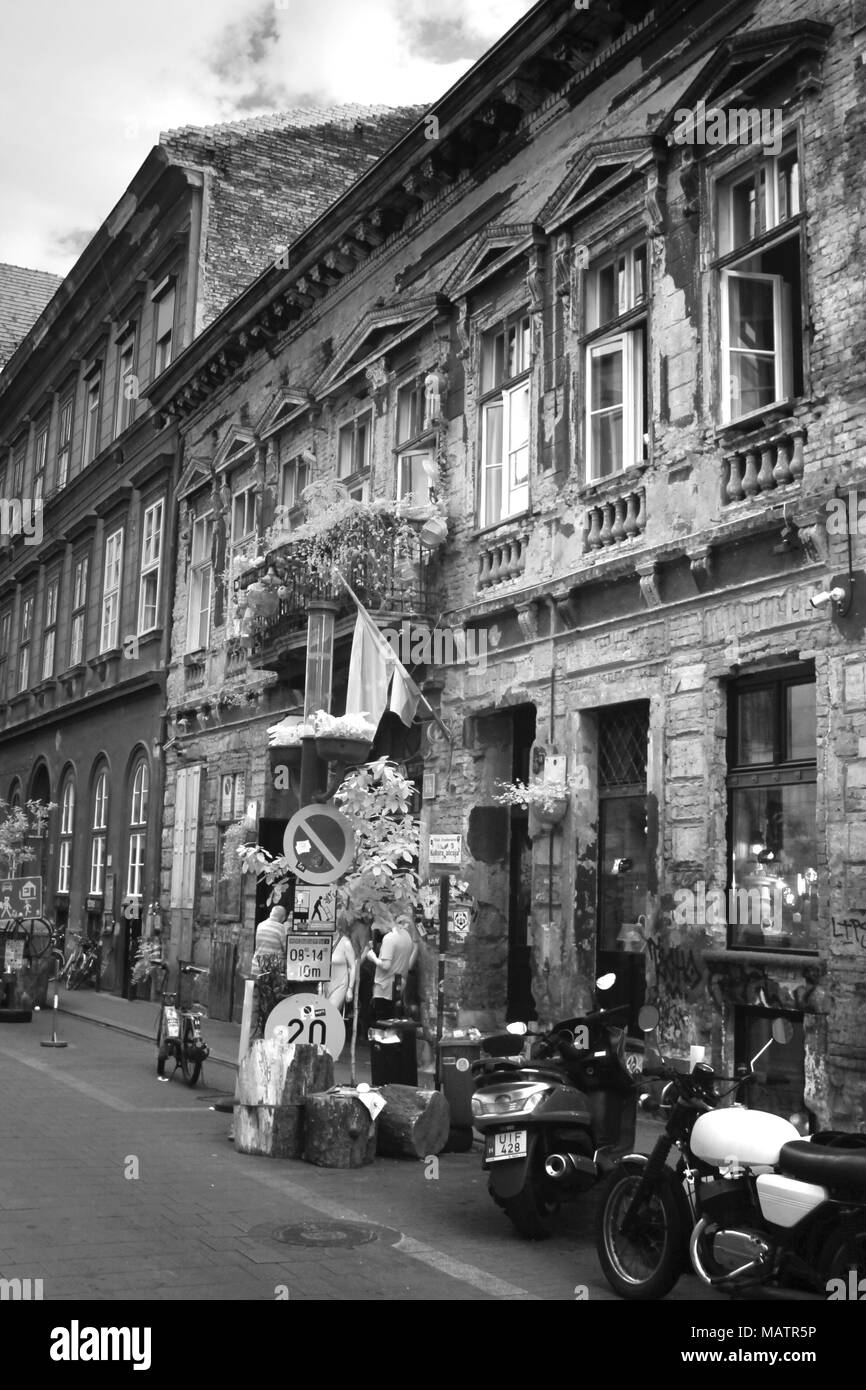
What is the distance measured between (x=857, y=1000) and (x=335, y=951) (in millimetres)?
5666

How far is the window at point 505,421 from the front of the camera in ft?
49.4

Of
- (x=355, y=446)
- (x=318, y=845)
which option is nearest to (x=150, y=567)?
(x=355, y=446)

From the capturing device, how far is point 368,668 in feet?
50.6

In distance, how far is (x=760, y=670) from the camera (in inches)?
443

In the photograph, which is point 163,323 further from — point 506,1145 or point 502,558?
point 506,1145

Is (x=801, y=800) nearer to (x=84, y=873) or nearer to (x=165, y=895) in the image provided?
(x=165, y=895)

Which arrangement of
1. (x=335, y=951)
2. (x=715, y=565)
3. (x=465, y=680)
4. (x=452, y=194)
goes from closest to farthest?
(x=715, y=565), (x=335, y=951), (x=465, y=680), (x=452, y=194)

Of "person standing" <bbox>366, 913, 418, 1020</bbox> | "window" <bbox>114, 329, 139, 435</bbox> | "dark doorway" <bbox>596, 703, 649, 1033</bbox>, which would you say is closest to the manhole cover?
"dark doorway" <bbox>596, 703, 649, 1033</bbox>

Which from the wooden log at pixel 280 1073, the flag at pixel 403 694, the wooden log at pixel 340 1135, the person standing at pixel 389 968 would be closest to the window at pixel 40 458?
the flag at pixel 403 694

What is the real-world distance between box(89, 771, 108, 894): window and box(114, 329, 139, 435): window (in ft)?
23.9

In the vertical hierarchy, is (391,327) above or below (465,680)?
above

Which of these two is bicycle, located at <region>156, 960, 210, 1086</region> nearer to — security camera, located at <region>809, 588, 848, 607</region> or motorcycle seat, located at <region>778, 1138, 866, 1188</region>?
security camera, located at <region>809, 588, 848, 607</region>

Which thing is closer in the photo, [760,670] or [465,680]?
[760,670]
